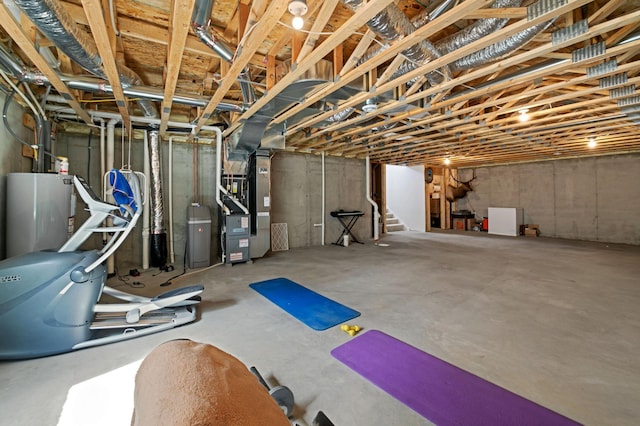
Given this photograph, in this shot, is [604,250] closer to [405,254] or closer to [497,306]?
[405,254]

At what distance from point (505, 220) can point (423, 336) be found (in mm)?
8172

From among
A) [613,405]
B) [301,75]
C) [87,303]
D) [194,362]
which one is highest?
[301,75]

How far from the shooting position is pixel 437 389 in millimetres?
1692

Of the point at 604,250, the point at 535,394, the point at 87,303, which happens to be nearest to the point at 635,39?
the point at 535,394

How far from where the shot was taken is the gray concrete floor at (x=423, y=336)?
1599 millimetres

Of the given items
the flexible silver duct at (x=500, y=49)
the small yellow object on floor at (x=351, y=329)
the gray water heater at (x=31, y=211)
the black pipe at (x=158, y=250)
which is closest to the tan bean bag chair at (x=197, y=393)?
the small yellow object on floor at (x=351, y=329)

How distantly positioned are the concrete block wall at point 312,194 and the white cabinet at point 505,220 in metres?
4.34

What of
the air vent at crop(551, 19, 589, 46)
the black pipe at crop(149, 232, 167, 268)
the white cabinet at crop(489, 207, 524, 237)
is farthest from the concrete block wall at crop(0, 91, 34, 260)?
the white cabinet at crop(489, 207, 524, 237)

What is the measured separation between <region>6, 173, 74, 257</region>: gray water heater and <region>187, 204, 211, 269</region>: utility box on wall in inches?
72.5

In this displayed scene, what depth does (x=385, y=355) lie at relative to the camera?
2.05 meters

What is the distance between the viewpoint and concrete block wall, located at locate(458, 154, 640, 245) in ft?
23.0

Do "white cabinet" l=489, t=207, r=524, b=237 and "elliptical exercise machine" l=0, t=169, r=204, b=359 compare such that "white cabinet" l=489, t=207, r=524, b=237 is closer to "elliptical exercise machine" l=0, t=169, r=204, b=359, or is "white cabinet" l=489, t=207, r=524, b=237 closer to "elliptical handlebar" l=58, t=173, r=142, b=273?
"elliptical exercise machine" l=0, t=169, r=204, b=359

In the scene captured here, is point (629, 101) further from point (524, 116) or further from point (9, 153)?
point (9, 153)

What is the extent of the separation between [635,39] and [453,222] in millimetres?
8930
